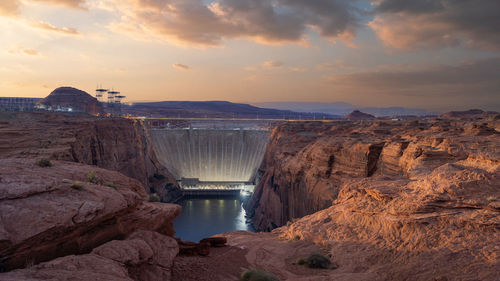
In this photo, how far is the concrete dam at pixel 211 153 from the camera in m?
56.2

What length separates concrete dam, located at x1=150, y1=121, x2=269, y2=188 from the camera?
185ft

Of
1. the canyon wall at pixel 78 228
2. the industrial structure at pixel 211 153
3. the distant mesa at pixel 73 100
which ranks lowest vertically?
the industrial structure at pixel 211 153

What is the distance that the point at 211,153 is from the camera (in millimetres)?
58219

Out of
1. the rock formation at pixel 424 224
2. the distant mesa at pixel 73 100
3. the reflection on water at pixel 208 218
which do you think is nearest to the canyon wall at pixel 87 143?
the reflection on water at pixel 208 218

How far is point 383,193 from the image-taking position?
1080cm

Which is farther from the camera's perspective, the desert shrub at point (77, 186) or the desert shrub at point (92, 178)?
the desert shrub at point (92, 178)

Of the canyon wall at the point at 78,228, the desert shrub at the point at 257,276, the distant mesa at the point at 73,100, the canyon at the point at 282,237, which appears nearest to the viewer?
the canyon wall at the point at 78,228

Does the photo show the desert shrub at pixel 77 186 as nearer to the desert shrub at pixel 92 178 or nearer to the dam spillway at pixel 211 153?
the desert shrub at pixel 92 178

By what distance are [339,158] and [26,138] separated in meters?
24.5

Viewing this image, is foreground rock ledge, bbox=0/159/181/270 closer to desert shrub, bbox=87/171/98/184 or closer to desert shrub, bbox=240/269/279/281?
desert shrub, bbox=87/171/98/184

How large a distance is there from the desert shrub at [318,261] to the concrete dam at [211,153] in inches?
1779

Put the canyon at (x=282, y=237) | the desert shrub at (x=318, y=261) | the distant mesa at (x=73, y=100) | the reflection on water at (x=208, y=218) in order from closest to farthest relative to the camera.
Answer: the canyon at (x=282, y=237) < the desert shrub at (x=318, y=261) < the reflection on water at (x=208, y=218) < the distant mesa at (x=73, y=100)

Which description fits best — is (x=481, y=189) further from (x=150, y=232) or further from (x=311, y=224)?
(x=150, y=232)

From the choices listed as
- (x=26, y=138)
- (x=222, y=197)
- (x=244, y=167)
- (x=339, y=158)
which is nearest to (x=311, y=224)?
(x=339, y=158)
